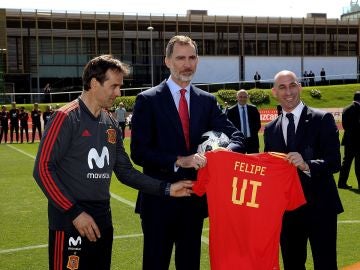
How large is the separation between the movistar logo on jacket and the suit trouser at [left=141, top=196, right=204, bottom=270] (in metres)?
0.63

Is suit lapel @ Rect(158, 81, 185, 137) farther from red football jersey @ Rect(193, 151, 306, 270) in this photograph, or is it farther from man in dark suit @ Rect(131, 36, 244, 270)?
red football jersey @ Rect(193, 151, 306, 270)

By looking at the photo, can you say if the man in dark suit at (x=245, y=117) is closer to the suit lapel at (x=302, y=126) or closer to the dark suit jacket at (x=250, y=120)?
the dark suit jacket at (x=250, y=120)

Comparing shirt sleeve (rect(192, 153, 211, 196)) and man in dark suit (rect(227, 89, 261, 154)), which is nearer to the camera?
shirt sleeve (rect(192, 153, 211, 196))

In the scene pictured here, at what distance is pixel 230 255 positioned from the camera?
407cm

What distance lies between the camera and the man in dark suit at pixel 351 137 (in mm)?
10617

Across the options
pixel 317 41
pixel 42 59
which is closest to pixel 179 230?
pixel 42 59

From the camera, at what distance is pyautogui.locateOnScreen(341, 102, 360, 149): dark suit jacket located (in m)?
10.6

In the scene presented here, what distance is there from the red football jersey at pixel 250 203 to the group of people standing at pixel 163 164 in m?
0.03

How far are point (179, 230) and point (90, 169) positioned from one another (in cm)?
97

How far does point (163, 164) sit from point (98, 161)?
0.55 m

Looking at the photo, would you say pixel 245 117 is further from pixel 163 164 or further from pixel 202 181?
pixel 163 164

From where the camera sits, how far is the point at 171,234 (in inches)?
160

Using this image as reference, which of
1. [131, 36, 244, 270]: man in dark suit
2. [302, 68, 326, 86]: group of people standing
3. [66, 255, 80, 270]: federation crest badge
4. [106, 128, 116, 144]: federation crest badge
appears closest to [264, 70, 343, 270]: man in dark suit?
[131, 36, 244, 270]: man in dark suit

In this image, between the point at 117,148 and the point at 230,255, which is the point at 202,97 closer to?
the point at 117,148
